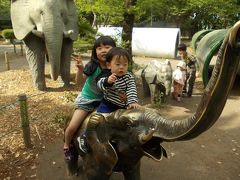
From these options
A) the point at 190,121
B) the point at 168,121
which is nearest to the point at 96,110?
the point at 168,121

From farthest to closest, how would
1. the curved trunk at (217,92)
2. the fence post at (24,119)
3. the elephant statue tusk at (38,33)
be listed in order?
the elephant statue tusk at (38,33), the fence post at (24,119), the curved trunk at (217,92)

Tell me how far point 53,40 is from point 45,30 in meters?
0.29

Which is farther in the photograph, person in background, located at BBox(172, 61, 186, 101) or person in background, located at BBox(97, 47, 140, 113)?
person in background, located at BBox(172, 61, 186, 101)

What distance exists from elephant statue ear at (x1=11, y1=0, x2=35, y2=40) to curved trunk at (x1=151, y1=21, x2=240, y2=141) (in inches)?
237

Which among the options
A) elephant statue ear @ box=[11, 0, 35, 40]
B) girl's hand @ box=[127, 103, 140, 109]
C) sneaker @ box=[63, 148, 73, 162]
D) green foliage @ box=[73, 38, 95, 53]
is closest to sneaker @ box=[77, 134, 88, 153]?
sneaker @ box=[63, 148, 73, 162]

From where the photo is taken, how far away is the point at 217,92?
1.76m

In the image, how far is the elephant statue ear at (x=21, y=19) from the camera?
7.50 meters

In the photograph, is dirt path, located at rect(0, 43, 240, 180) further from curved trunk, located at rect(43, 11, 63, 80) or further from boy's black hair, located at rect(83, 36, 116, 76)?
curved trunk, located at rect(43, 11, 63, 80)

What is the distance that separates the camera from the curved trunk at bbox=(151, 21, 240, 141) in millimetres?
1646

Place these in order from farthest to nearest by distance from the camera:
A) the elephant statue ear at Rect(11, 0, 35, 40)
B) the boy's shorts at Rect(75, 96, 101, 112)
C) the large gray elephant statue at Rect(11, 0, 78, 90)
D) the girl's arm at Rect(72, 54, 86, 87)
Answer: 1. the elephant statue ear at Rect(11, 0, 35, 40)
2. the large gray elephant statue at Rect(11, 0, 78, 90)
3. the girl's arm at Rect(72, 54, 86, 87)
4. the boy's shorts at Rect(75, 96, 101, 112)

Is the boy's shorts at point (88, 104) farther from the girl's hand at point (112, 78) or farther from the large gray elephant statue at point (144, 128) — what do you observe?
the girl's hand at point (112, 78)

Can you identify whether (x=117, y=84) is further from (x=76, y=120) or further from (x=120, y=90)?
(x=76, y=120)

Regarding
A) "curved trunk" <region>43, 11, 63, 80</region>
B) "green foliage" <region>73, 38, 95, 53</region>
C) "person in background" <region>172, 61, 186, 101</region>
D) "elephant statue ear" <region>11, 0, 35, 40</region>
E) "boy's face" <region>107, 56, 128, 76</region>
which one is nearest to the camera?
"boy's face" <region>107, 56, 128, 76</region>

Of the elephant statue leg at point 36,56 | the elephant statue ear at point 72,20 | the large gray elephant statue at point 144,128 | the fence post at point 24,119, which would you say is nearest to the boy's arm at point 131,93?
the large gray elephant statue at point 144,128
